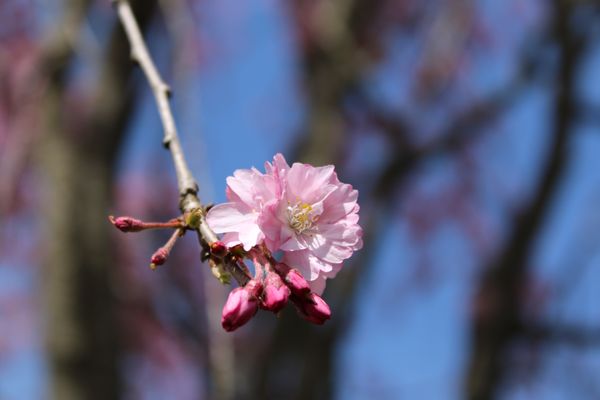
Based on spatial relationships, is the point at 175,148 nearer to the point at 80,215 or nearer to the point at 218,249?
the point at 218,249

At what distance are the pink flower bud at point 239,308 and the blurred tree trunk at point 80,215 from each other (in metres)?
2.46

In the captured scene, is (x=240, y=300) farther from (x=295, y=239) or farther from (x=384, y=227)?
(x=384, y=227)

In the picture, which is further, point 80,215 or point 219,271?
point 80,215

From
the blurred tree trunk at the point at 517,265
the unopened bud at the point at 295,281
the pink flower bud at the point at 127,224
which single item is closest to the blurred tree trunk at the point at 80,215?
the blurred tree trunk at the point at 517,265

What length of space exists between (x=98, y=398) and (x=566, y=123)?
9.65 ft

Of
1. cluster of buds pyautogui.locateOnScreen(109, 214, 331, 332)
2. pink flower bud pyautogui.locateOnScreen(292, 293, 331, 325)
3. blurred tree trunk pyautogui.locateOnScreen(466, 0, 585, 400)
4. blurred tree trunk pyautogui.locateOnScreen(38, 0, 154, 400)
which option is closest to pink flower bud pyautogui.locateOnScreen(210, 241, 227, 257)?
cluster of buds pyautogui.locateOnScreen(109, 214, 331, 332)

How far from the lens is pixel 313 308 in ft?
2.95

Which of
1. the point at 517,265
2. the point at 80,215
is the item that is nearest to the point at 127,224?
the point at 80,215

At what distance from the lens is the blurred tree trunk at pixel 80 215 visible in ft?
10.5

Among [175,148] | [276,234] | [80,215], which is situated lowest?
[276,234]

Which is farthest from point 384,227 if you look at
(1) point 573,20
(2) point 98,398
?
(2) point 98,398

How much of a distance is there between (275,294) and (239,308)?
0.05m

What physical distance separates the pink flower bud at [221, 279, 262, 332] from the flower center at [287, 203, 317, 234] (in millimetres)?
123

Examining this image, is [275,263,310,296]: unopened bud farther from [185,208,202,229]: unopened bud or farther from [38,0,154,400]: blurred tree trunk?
[38,0,154,400]: blurred tree trunk
